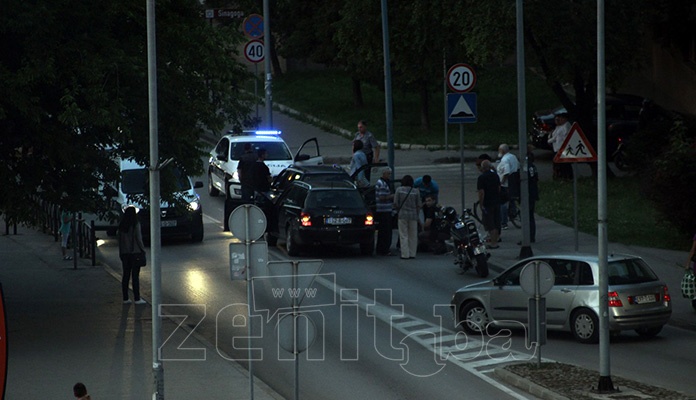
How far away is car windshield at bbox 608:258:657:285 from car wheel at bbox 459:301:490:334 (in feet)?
7.01

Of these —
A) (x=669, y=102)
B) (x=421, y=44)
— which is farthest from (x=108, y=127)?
(x=669, y=102)

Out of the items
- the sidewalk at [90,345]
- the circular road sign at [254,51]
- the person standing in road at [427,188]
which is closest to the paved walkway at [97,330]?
the sidewalk at [90,345]

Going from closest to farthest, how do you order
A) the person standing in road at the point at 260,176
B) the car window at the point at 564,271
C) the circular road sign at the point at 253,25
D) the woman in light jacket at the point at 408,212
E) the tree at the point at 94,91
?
the tree at the point at 94,91
the car window at the point at 564,271
the woman in light jacket at the point at 408,212
the person standing in road at the point at 260,176
the circular road sign at the point at 253,25

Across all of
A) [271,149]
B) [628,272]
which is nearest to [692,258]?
[628,272]

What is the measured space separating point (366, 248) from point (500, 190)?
3382 millimetres

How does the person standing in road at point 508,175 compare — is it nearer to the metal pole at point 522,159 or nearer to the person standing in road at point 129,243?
the metal pole at point 522,159

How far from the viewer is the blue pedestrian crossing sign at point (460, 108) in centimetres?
2605

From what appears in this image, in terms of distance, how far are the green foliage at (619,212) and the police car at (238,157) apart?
6452mm

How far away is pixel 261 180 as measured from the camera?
28.8 metres

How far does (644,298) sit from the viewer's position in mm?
17891

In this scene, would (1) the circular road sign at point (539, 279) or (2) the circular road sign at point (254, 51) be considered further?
(2) the circular road sign at point (254, 51)

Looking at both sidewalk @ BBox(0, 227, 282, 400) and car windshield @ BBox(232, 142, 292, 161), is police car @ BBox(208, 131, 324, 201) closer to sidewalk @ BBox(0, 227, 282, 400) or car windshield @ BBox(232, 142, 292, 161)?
car windshield @ BBox(232, 142, 292, 161)

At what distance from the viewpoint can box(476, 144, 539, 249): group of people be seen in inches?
1017

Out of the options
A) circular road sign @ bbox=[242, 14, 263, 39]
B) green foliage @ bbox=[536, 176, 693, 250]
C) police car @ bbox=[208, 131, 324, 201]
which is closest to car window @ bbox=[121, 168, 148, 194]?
police car @ bbox=[208, 131, 324, 201]
